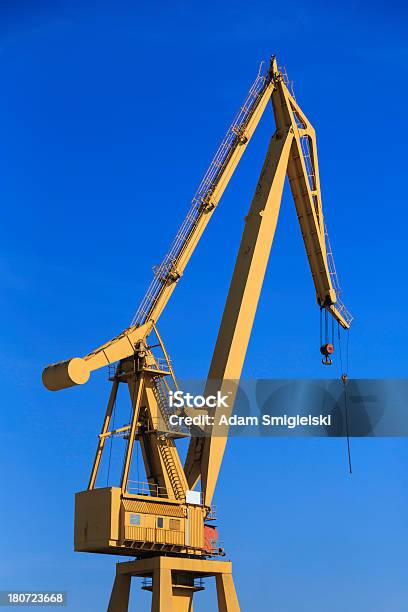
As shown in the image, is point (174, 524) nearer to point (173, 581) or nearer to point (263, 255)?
point (173, 581)

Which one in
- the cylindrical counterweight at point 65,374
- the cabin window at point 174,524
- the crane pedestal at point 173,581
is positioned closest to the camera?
the cylindrical counterweight at point 65,374

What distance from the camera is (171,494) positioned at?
42.7m

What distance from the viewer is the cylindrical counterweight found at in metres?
39.9

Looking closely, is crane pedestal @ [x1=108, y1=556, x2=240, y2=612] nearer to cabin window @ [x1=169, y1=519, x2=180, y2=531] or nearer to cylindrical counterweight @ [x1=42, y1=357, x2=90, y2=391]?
cabin window @ [x1=169, y1=519, x2=180, y2=531]

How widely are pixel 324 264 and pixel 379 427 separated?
8906 millimetres

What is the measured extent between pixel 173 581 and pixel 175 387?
765cm

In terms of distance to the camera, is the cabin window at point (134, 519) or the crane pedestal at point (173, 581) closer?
the cabin window at point (134, 519)

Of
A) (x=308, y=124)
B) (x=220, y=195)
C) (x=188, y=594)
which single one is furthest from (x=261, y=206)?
(x=188, y=594)

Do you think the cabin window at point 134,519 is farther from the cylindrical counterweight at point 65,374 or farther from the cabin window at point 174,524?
the cylindrical counterweight at point 65,374

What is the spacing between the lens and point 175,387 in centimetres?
4400

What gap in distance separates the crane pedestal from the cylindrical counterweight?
762 centimetres

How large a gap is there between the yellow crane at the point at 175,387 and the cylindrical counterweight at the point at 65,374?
46mm

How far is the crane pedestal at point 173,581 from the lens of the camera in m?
41.3

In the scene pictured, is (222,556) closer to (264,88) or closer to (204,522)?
(204,522)
